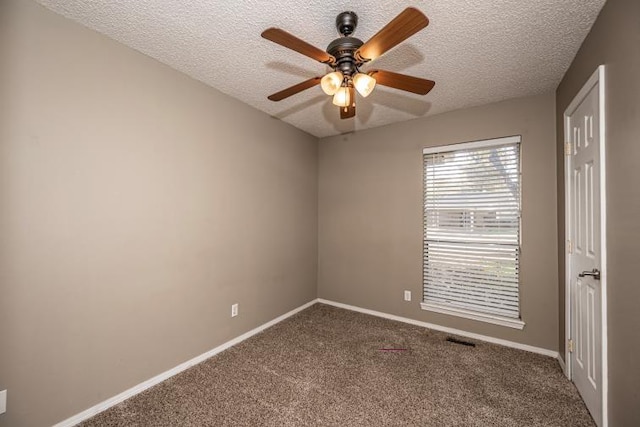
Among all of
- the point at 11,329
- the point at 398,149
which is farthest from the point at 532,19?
the point at 11,329

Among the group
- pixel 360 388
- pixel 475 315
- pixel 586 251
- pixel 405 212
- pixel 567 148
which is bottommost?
pixel 360 388

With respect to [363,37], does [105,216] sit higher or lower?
lower

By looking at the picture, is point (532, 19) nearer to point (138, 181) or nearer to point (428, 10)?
point (428, 10)

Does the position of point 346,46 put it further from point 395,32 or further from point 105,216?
point 105,216

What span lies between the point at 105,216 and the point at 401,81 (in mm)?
2177

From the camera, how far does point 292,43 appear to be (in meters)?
1.36

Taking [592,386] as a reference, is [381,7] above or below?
above

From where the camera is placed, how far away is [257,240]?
10.4ft

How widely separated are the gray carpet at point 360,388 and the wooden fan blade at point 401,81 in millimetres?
2138

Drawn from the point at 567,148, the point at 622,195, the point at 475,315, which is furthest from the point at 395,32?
the point at 475,315

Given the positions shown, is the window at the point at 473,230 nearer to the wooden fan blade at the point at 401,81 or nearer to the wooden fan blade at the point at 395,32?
the wooden fan blade at the point at 401,81

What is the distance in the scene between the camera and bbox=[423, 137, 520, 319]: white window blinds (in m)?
2.84

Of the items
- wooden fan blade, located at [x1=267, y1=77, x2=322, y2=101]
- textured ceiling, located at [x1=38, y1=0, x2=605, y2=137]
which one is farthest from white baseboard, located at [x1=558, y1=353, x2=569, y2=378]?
wooden fan blade, located at [x1=267, y1=77, x2=322, y2=101]

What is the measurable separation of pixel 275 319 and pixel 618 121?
11.2 feet
